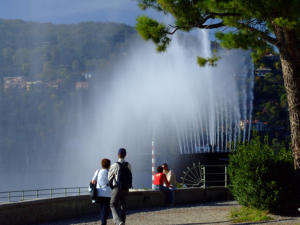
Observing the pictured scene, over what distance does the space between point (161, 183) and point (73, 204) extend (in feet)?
7.79

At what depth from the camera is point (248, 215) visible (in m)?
8.30

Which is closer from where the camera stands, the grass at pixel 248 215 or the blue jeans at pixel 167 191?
the grass at pixel 248 215

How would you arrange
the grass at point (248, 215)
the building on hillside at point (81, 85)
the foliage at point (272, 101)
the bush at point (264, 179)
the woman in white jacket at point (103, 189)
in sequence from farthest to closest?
the building on hillside at point (81, 85) → the foliage at point (272, 101) → the bush at point (264, 179) → the grass at point (248, 215) → the woman in white jacket at point (103, 189)

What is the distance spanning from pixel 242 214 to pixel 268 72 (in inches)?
4545

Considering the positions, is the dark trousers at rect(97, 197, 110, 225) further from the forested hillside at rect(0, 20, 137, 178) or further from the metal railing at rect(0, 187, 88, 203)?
the forested hillside at rect(0, 20, 137, 178)

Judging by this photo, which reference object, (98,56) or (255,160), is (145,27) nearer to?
(255,160)

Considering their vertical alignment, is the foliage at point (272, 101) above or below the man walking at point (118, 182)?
above

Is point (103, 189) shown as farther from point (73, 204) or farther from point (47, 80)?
point (47, 80)

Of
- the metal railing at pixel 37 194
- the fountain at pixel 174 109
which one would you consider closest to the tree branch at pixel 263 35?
the metal railing at pixel 37 194

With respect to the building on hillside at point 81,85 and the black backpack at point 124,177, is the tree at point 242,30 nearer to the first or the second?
the black backpack at point 124,177

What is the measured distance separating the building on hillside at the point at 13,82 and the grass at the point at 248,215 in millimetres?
122041

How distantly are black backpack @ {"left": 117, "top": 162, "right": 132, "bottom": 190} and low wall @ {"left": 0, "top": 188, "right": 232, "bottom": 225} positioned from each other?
1898 millimetres

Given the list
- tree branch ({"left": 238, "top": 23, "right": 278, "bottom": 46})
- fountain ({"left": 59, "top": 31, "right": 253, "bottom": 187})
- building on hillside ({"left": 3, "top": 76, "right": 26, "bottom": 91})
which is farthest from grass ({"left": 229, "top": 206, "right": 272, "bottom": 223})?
building on hillside ({"left": 3, "top": 76, "right": 26, "bottom": 91})

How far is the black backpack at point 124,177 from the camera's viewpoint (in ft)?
22.2
